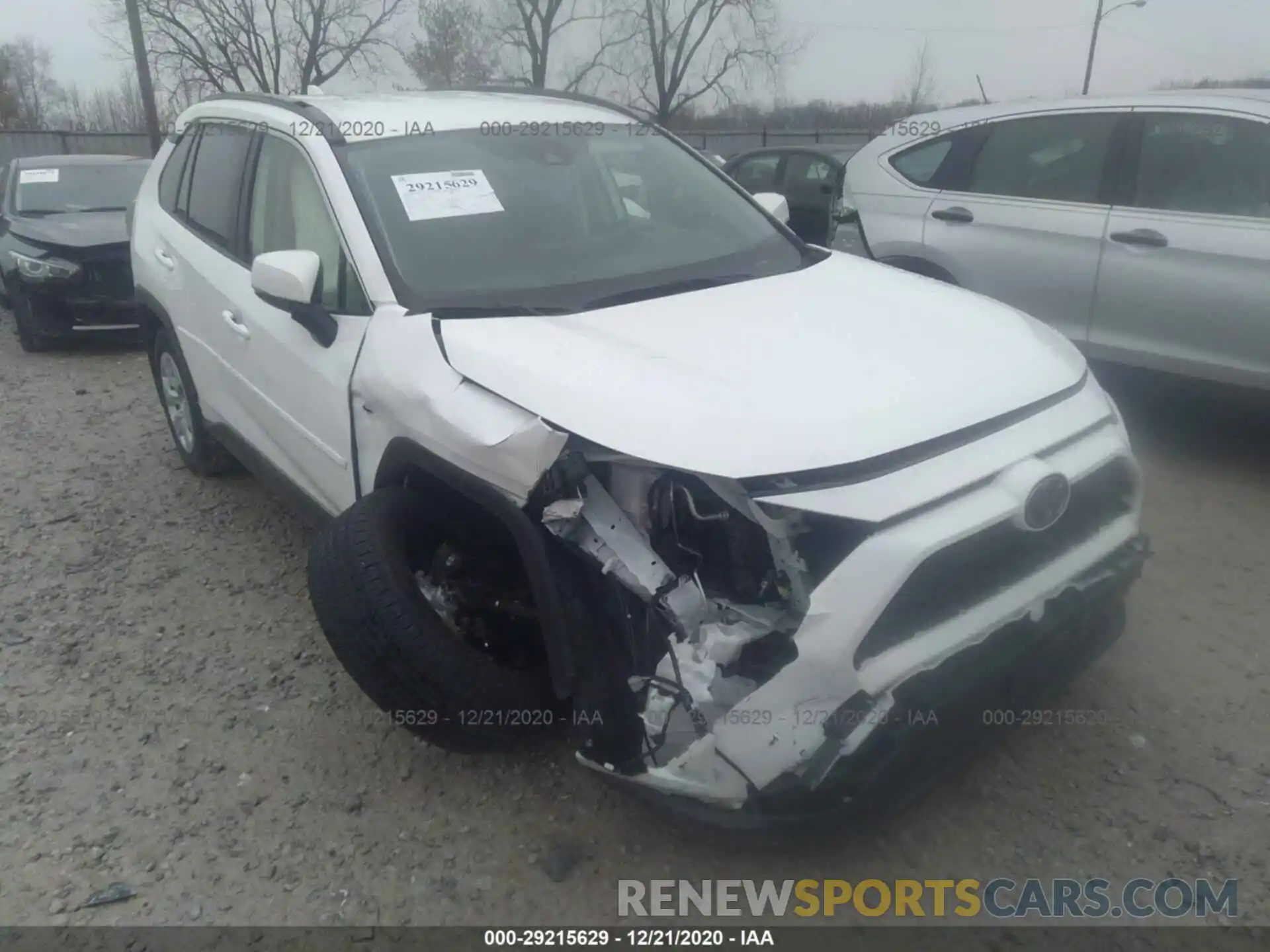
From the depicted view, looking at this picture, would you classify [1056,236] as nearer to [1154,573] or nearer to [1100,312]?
[1100,312]

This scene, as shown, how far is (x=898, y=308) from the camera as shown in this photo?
2.85 meters

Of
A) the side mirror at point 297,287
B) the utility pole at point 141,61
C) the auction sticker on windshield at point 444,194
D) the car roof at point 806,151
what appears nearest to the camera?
the side mirror at point 297,287

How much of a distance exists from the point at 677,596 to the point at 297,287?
4.80ft

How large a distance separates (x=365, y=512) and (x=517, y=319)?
661 millimetres

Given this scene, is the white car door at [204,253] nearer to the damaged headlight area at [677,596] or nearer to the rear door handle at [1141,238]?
the damaged headlight area at [677,596]

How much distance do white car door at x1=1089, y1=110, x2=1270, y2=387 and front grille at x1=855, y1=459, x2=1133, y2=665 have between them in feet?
7.22

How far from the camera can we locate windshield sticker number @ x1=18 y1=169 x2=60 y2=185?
8539 millimetres

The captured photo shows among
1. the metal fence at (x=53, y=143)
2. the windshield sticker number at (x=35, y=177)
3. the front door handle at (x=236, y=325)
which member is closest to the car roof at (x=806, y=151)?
the windshield sticker number at (x=35, y=177)

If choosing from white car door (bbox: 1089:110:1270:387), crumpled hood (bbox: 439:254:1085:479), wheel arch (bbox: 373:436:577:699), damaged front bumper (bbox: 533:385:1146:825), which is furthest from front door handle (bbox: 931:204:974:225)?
wheel arch (bbox: 373:436:577:699)

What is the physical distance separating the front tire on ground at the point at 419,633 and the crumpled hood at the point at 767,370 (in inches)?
19.1

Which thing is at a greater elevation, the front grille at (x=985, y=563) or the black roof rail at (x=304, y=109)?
the black roof rail at (x=304, y=109)

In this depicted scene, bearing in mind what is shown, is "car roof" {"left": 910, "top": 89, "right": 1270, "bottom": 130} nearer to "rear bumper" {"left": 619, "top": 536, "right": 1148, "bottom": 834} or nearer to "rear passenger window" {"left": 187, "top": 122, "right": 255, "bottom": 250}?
"rear bumper" {"left": 619, "top": 536, "right": 1148, "bottom": 834}

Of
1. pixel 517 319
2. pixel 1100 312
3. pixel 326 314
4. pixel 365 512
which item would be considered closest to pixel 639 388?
pixel 517 319

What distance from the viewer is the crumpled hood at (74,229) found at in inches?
300
